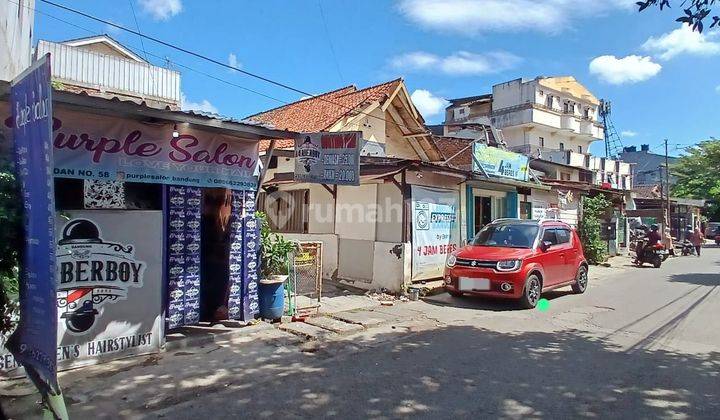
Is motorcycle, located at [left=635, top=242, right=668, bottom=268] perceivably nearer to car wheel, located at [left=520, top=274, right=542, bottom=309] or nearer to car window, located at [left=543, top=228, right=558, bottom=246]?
car window, located at [left=543, top=228, right=558, bottom=246]

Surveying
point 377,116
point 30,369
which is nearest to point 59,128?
point 30,369

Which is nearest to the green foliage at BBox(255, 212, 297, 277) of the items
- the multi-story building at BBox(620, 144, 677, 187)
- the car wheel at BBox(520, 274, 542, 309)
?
the car wheel at BBox(520, 274, 542, 309)

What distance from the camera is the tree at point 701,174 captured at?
1534 inches

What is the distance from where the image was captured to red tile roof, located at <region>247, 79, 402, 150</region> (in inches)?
620

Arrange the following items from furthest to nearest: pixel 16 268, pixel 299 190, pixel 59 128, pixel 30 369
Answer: pixel 299 190, pixel 59 128, pixel 16 268, pixel 30 369

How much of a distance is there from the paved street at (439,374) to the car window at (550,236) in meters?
2.19

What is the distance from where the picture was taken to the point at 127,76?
53.1ft

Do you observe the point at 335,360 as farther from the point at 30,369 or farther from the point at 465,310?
the point at 465,310

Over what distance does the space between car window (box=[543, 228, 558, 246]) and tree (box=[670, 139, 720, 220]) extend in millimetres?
35530

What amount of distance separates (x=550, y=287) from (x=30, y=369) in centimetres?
942

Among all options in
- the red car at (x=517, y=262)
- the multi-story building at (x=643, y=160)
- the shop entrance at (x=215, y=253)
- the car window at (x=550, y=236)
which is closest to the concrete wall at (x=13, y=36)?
the shop entrance at (x=215, y=253)

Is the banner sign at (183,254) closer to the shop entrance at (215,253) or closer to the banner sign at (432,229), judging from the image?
the shop entrance at (215,253)

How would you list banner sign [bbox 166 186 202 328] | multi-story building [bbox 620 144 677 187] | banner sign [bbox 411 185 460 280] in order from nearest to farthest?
1. banner sign [bbox 166 186 202 328]
2. banner sign [bbox 411 185 460 280]
3. multi-story building [bbox 620 144 677 187]

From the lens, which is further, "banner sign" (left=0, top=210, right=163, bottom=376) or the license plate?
the license plate
